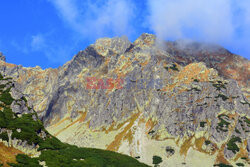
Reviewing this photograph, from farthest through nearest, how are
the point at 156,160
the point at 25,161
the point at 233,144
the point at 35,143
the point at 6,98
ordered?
the point at 233,144, the point at 156,160, the point at 6,98, the point at 35,143, the point at 25,161

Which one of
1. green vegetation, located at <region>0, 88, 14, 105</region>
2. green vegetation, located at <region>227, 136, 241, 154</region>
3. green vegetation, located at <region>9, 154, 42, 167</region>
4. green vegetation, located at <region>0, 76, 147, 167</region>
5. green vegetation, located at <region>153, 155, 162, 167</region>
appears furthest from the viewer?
green vegetation, located at <region>227, 136, 241, 154</region>

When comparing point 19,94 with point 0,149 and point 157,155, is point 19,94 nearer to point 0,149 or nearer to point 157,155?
point 0,149

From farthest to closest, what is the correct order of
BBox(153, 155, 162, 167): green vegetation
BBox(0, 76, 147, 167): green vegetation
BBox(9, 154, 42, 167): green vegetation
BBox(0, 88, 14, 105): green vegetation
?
BBox(153, 155, 162, 167): green vegetation, BBox(0, 88, 14, 105): green vegetation, BBox(0, 76, 147, 167): green vegetation, BBox(9, 154, 42, 167): green vegetation

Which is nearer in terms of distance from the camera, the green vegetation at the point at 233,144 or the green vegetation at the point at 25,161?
the green vegetation at the point at 25,161

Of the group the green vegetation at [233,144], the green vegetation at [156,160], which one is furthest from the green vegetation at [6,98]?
the green vegetation at [233,144]

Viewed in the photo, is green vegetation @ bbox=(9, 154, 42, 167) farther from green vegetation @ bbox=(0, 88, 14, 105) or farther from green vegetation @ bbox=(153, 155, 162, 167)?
green vegetation @ bbox=(153, 155, 162, 167)

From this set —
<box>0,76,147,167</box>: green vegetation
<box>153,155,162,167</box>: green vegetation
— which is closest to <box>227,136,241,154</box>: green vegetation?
<box>153,155,162,167</box>: green vegetation

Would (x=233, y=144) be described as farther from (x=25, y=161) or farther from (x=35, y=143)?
(x=25, y=161)

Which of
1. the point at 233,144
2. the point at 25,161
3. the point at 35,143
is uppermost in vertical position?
the point at 233,144

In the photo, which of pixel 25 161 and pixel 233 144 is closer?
pixel 25 161

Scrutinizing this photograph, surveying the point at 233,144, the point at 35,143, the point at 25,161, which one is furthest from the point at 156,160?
the point at 25,161

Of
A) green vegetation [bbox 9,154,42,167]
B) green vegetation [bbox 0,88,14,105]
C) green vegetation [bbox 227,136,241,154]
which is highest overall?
green vegetation [bbox 0,88,14,105]

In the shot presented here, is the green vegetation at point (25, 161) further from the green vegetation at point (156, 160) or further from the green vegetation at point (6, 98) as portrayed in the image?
the green vegetation at point (156, 160)

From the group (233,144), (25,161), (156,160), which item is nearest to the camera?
(25,161)
